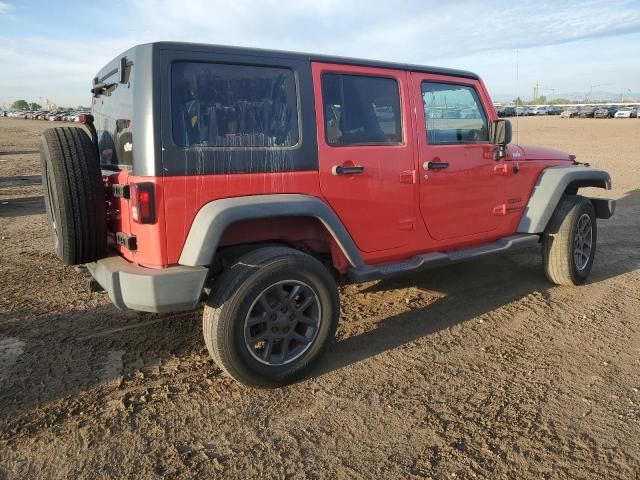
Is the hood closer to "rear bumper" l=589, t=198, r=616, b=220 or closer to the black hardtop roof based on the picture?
"rear bumper" l=589, t=198, r=616, b=220

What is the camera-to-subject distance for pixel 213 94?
299cm

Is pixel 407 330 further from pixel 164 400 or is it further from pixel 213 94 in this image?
pixel 213 94

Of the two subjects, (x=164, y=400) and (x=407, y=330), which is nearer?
(x=164, y=400)

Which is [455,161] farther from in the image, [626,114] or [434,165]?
[626,114]

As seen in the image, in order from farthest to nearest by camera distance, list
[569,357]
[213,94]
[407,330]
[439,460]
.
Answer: [407,330]
[569,357]
[213,94]
[439,460]

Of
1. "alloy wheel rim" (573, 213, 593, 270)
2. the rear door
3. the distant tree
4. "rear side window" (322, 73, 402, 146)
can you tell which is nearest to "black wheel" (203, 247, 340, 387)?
the rear door

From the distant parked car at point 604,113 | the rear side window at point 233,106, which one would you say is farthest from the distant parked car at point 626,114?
the rear side window at point 233,106

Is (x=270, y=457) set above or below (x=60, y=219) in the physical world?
below

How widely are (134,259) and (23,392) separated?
104cm

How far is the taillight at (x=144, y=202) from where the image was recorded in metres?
2.78

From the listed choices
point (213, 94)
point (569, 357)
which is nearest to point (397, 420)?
point (569, 357)

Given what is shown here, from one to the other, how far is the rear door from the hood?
1.35 m

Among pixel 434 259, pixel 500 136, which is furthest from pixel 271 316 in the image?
pixel 500 136

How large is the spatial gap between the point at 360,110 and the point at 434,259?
1.28 m
